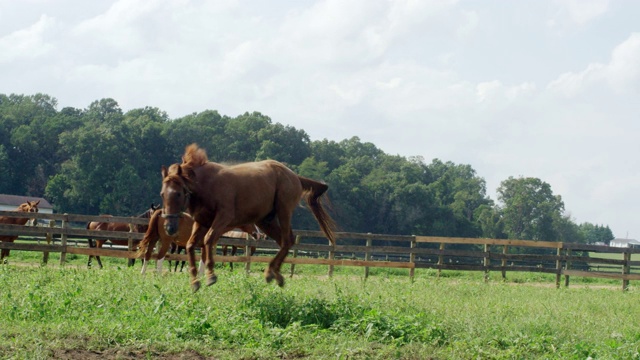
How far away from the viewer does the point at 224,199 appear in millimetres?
8914

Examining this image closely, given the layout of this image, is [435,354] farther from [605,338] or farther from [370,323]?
[605,338]

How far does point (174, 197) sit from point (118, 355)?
2.80m

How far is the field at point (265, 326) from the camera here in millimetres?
6363

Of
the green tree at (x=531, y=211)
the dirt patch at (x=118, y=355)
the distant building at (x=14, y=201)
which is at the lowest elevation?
the dirt patch at (x=118, y=355)

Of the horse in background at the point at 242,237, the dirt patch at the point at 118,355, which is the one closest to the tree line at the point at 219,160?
the horse in background at the point at 242,237

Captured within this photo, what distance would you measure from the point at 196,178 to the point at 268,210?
1.14 m

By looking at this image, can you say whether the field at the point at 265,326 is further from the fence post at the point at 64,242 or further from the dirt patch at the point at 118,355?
the fence post at the point at 64,242

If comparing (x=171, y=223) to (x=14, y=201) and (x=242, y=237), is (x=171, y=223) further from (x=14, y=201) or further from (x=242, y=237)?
(x=14, y=201)

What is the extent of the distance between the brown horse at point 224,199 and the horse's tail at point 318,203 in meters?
0.55

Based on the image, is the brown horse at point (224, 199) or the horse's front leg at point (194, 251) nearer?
the horse's front leg at point (194, 251)

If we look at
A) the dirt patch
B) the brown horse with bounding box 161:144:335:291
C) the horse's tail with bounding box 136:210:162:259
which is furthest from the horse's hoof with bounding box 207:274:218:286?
the horse's tail with bounding box 136:210:162:259

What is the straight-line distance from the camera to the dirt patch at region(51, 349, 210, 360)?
19.4 ft

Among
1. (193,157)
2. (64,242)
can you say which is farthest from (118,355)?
(64,242)

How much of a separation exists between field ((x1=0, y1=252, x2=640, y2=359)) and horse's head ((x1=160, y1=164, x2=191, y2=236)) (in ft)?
2.64
